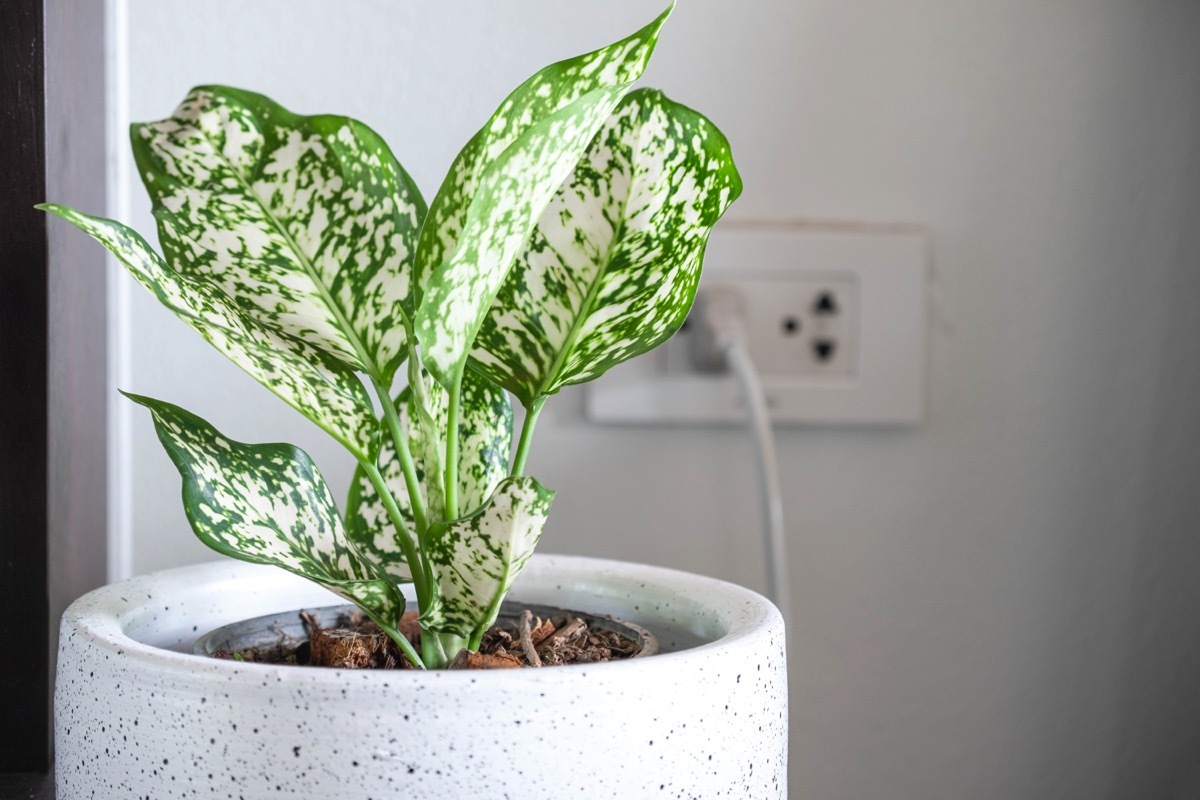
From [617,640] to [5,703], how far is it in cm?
31

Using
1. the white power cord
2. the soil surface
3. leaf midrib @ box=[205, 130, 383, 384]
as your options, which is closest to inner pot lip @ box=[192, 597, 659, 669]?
the soil surface

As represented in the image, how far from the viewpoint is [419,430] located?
43 centimetres

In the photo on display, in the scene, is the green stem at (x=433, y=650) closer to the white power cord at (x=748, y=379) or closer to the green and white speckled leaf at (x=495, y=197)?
the green and white speckled leaf at (x=495, y=197)

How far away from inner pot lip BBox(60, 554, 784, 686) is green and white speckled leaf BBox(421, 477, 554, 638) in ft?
0.12

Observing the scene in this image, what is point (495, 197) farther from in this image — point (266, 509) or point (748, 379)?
point (748, 379)

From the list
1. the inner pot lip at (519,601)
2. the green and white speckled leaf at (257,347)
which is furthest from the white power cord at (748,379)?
the green and white speckled leaf at (257,347)

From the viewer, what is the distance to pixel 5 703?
1.65 feet

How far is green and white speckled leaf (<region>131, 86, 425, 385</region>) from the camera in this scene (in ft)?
1.16

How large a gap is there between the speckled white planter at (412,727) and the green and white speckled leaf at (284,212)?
0.41 feet

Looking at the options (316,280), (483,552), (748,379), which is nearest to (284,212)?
(316,280)

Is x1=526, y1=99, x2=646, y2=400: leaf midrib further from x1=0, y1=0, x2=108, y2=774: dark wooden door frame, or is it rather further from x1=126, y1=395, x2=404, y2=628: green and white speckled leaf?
x1=0, y1=0, x2=108, y2=774: dark wooden door frame

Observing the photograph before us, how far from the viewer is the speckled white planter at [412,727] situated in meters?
0.30

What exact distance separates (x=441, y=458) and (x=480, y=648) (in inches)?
3.1

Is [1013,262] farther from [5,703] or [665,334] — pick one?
[5,703]
